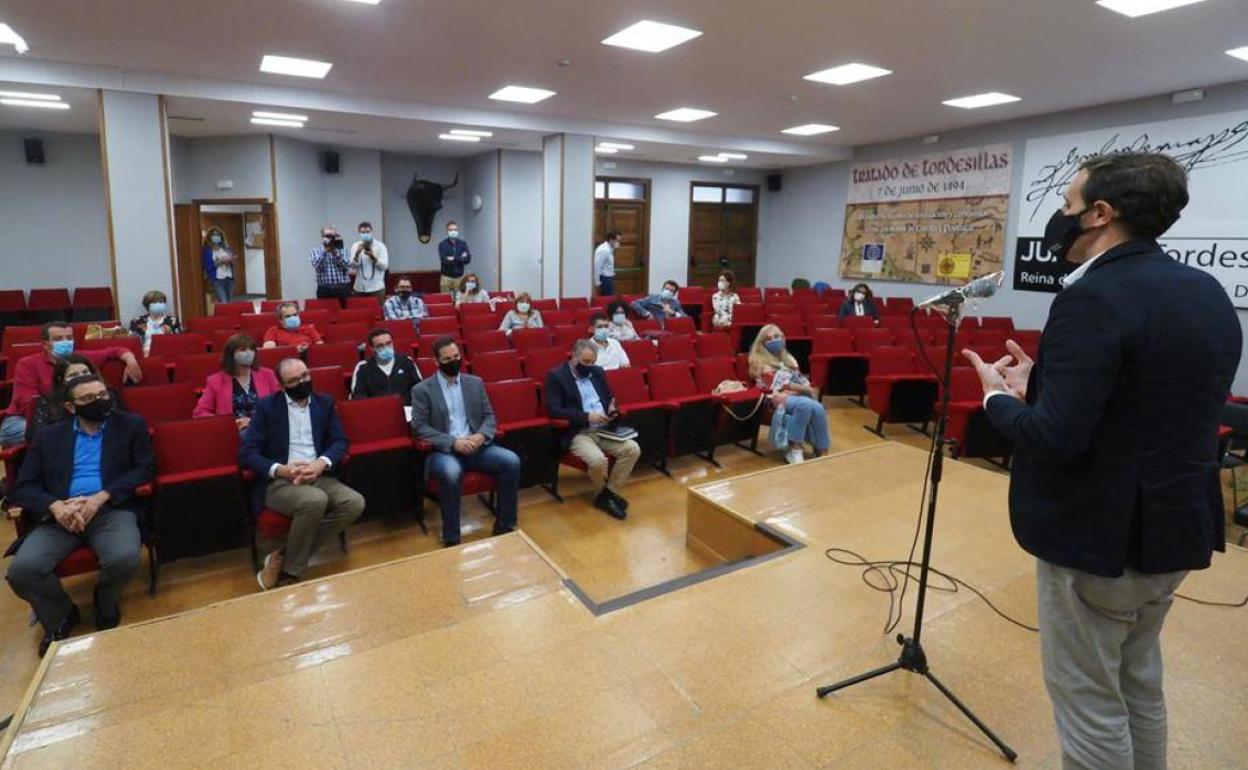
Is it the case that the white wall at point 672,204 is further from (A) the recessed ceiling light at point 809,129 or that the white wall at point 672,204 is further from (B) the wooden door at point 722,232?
(A) the recessed ceiling light at point 809,129

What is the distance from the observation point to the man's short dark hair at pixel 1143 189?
4.29 ft

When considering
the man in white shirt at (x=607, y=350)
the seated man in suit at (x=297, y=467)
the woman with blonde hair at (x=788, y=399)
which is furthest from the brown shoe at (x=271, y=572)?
the woman with blonde hair at (x=788, y=399)

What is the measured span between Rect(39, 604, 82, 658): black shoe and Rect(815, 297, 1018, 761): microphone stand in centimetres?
301

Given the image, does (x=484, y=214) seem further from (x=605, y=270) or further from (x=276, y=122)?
(x=276, y=122)

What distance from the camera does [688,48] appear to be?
19.1 ft

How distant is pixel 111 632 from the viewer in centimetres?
236

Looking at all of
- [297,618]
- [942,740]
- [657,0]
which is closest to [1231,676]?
[942,740]

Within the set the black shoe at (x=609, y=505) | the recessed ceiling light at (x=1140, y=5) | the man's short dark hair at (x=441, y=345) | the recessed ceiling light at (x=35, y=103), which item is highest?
the recessed ceiling light at (x=1140, y=5)

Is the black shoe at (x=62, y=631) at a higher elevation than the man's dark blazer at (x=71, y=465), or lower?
lower

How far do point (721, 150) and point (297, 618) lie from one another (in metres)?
10.4

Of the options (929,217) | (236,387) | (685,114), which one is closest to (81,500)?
A: (236,387)

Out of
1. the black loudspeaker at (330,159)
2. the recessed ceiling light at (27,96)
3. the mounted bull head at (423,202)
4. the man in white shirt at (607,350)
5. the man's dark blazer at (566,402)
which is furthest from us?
the mounted bull head at (423,202)

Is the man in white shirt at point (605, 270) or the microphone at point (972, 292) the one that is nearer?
the microphone at point (972, 292)

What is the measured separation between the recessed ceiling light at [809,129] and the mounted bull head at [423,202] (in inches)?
254
